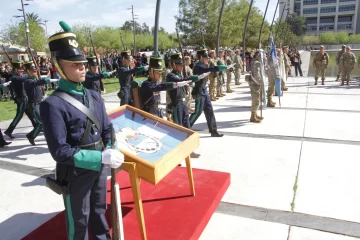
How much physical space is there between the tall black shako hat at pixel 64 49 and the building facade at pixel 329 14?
101 m

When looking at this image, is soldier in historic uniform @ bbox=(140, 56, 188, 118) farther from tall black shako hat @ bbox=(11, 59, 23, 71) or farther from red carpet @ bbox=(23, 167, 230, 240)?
tall black shako hat @ bbox=(11, 59, 23, 71)

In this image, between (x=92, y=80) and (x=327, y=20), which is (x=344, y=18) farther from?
(x=92, y=80)

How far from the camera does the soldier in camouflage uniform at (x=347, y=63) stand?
13172 millimetres

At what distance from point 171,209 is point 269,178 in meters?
1.79

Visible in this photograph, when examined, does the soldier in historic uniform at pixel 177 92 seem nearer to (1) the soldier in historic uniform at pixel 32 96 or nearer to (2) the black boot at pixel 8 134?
(1) the soldier in historic uniform at pixel 32 96

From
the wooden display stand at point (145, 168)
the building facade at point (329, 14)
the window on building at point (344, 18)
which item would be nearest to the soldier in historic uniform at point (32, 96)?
the wooden display stand at point (145, 168)

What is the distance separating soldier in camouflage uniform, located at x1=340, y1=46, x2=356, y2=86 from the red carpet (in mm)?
11685

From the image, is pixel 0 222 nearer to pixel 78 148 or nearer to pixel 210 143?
pixel 78 148

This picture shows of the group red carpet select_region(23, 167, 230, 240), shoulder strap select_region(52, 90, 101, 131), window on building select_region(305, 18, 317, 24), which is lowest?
red carpet select_region(23, 167, 230, 240)

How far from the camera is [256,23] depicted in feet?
119

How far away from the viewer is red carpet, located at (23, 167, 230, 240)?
10.4 feet

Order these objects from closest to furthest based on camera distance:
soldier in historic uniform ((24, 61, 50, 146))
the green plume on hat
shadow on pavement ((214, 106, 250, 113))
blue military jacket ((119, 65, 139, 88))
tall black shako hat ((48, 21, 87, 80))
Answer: tall black shako hat ((48, 21, 87, 80)), the green plume on hat, soldier in historic uniform ((24, 61, 50, 146)), blue military jacket ((119, 65, 139, 88)), shadow on pavement ((214, 106, 250, 113))

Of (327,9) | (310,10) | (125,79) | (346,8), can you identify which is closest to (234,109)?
(125,79)

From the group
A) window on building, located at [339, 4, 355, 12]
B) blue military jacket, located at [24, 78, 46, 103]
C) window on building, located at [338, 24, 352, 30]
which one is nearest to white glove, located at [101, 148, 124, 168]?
blue military jacket, located at [24, 78, 46, 103]
